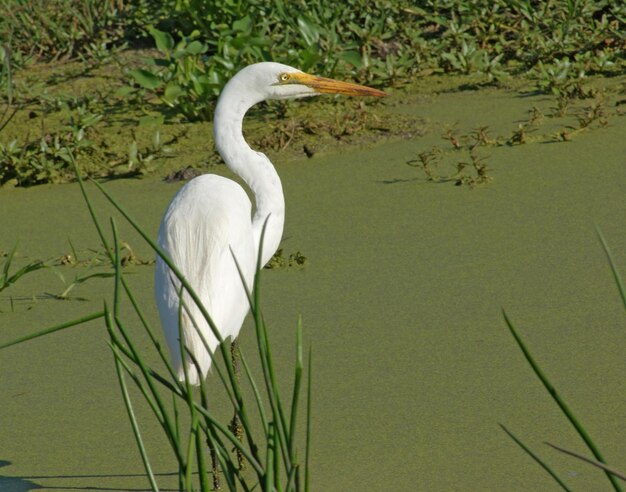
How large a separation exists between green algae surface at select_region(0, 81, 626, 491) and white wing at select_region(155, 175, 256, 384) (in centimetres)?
27

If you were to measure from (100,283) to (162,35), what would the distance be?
5.55 ft

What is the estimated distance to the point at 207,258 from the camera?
229 cm

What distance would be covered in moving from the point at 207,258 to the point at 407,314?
73cm

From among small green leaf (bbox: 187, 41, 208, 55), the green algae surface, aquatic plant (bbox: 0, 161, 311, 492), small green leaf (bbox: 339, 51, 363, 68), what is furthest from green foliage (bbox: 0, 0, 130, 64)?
aquatic plant (bbox: 0, 161, 311, 492)

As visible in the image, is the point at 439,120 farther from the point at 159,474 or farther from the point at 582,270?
the point at 159,474

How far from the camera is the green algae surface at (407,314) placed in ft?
7.26

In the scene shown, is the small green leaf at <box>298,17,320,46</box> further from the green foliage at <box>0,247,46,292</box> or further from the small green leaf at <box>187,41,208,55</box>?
the green foliage at <box>0,247,46,292</box>

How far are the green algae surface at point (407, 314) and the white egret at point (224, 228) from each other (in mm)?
276

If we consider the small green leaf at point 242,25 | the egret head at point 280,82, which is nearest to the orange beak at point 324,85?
the egret head at point 280,82

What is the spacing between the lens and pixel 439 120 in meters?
4.36

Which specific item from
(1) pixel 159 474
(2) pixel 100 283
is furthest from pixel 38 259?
(1) pixel 159 474

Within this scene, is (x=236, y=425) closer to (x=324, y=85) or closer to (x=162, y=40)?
(x=324, y=85)

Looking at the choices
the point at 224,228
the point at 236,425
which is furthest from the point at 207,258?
the point at 236,425

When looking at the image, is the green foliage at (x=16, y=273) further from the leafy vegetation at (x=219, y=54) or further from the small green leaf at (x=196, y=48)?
the small green leaf at (x=196, y=48)
